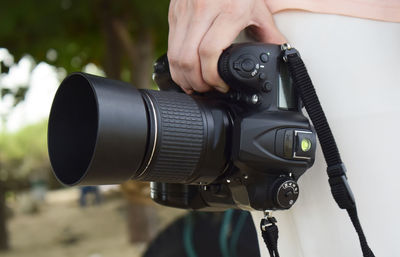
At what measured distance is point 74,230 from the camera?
7.10 m

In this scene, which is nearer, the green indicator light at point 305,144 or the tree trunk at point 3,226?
the green indicator light at point 305,144

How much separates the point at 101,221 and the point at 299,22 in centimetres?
693

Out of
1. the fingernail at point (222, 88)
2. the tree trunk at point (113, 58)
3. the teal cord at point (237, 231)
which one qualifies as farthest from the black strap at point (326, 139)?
the tree trunk at point (113, 58)

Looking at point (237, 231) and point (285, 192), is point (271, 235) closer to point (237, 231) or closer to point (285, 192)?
point (285, 192)

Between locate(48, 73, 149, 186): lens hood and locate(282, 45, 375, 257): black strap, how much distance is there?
23cm

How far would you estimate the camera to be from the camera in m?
0.93

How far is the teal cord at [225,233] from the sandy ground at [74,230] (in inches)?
86.5

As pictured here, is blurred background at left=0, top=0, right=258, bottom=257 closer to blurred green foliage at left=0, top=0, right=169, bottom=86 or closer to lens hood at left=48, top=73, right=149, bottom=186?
blurred green foliage at left=0, top=0, right=169, bottom=86

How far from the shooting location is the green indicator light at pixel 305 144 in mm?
954

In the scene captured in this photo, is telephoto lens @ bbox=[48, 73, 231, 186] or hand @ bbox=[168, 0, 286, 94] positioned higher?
hand @ bbox=[168, 0, 286, 94]

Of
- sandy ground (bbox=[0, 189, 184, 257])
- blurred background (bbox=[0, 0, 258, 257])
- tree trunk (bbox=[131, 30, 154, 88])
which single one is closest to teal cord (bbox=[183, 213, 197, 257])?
blurred background (bbox=[0, 0, 258, 257])

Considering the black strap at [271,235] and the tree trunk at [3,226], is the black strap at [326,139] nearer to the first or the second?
the black strap at [271,235]

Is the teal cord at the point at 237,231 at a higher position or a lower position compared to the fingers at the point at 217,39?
lower

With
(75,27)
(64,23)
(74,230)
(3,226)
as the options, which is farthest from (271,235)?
(74,230)
